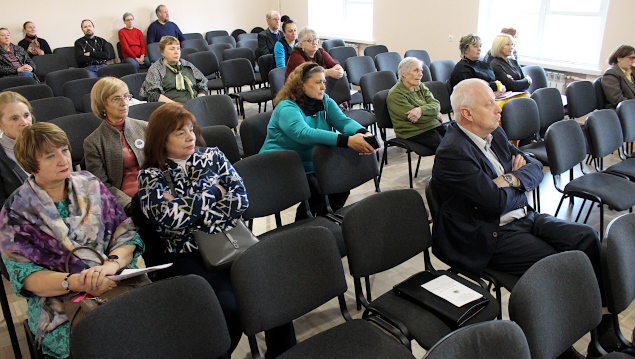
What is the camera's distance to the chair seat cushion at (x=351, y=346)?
165cm

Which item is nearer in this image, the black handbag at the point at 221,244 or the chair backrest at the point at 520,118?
the black handbag at the point at 221,244

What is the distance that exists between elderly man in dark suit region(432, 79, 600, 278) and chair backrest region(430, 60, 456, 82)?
138 inches

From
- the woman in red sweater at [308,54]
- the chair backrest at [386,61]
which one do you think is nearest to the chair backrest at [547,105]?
the woman in red sweater at [308,54]

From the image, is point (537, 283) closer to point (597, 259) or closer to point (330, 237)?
point (330, 237)

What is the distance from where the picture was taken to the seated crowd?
1799 millimetres

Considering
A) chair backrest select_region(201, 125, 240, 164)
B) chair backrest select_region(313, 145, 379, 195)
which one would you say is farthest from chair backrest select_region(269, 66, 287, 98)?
chair backrest select_region(313, 145, 379, 195)

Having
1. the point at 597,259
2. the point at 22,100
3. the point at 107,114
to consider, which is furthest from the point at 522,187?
the point at 22,100

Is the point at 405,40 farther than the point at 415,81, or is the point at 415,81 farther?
the point at 405,40

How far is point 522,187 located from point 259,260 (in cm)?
138

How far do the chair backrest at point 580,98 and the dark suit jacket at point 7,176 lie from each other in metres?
4.61

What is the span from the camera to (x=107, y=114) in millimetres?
2781

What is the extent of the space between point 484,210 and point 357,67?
4.32 meters

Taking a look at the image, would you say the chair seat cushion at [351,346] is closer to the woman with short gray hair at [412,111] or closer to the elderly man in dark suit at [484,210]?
the elderly man in dark suit at [484,210]

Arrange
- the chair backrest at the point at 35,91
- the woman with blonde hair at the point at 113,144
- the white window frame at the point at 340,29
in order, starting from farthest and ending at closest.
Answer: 1. the white window frame at the point at 340,29
2. the chair backrest at the point at 35,91
3. the woman with blonde hair at the point at 113,144
